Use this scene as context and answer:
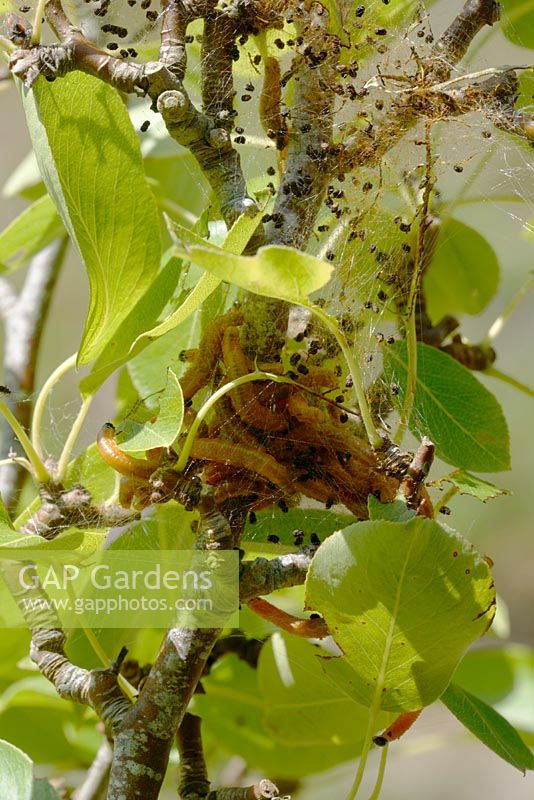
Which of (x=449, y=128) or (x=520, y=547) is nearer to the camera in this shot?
(x=449, y=128)

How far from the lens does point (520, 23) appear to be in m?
1.29

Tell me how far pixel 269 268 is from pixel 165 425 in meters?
0.23

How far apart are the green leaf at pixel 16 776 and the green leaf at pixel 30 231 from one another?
0.76 meters

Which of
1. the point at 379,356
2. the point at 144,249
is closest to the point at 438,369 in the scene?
the point at 379,356

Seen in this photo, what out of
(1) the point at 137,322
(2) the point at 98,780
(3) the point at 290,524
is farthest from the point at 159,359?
(2) the point at 98,780

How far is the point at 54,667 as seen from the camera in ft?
3.41

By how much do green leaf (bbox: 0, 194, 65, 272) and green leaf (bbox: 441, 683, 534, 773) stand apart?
3.04 feet

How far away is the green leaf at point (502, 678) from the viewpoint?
61.7 inches

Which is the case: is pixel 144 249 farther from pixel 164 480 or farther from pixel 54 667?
pixel 54 667

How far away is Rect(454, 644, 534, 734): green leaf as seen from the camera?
5.15 feet

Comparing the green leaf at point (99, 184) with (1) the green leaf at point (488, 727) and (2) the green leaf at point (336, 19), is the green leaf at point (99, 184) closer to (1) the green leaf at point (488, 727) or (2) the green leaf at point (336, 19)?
(2) the green leaf at point (336, 19)

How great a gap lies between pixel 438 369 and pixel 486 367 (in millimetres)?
309

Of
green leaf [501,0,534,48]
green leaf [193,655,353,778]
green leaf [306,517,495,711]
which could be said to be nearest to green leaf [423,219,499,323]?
green leaf [501,0,534,48]

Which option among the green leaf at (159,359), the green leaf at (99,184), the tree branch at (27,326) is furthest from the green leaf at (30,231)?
the green leaf at (99,184)
